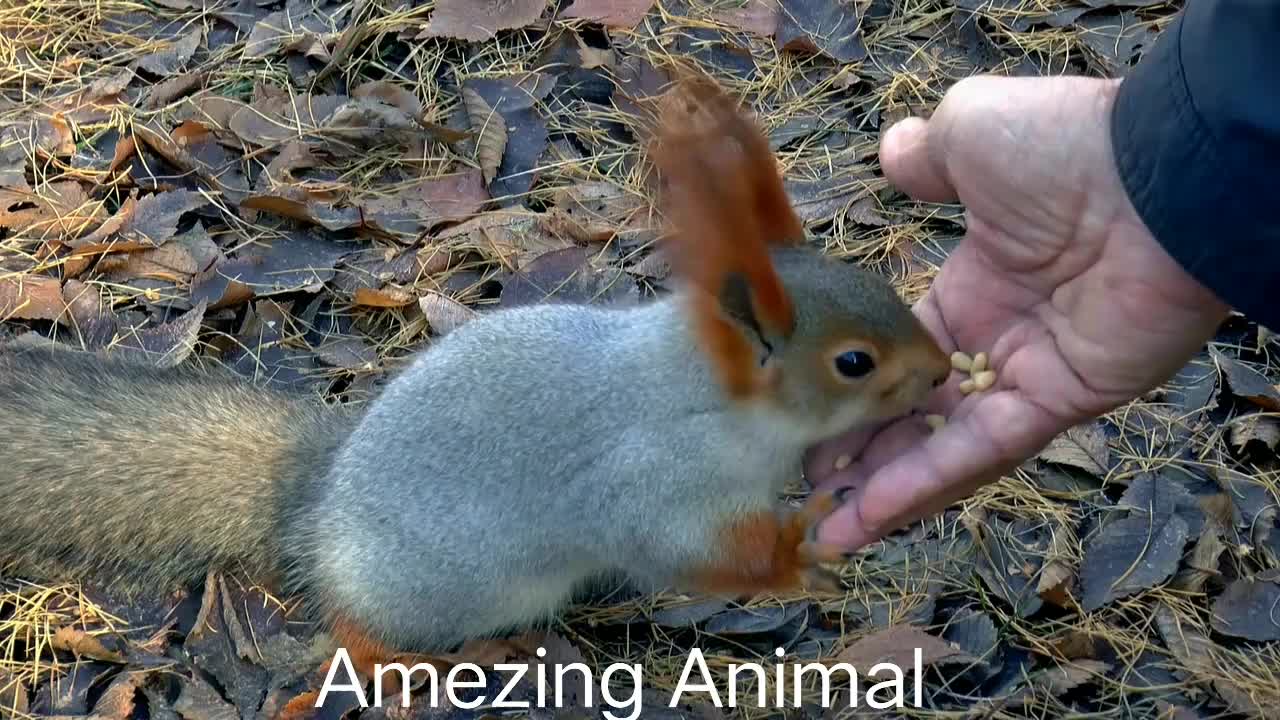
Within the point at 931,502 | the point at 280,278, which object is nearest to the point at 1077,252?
the point at 931,502

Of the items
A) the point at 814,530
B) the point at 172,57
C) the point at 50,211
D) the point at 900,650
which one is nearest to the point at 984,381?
the point at 814,530

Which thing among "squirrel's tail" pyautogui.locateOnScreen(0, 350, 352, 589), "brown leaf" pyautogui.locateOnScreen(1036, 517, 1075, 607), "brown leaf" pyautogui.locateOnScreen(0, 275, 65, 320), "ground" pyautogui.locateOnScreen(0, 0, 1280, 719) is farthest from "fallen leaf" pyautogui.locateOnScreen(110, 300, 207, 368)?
"brown leaf" pyautogui.locateOnScreen(1036, 517, 1075, 607)

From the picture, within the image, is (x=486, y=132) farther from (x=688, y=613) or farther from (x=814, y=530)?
(x=814, y=530)

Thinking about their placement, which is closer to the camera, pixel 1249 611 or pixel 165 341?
pixel 1249 611

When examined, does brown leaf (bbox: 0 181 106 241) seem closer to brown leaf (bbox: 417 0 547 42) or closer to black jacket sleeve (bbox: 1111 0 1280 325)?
brown leaf (bbox: 417 0 547 42)

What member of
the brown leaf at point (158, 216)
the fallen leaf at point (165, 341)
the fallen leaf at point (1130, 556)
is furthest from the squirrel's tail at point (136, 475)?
the fallen leaf at point (1130, 556)

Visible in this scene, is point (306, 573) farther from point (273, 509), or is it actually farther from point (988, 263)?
point (988, 263)

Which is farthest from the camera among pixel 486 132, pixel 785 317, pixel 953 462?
pixel 486 132
